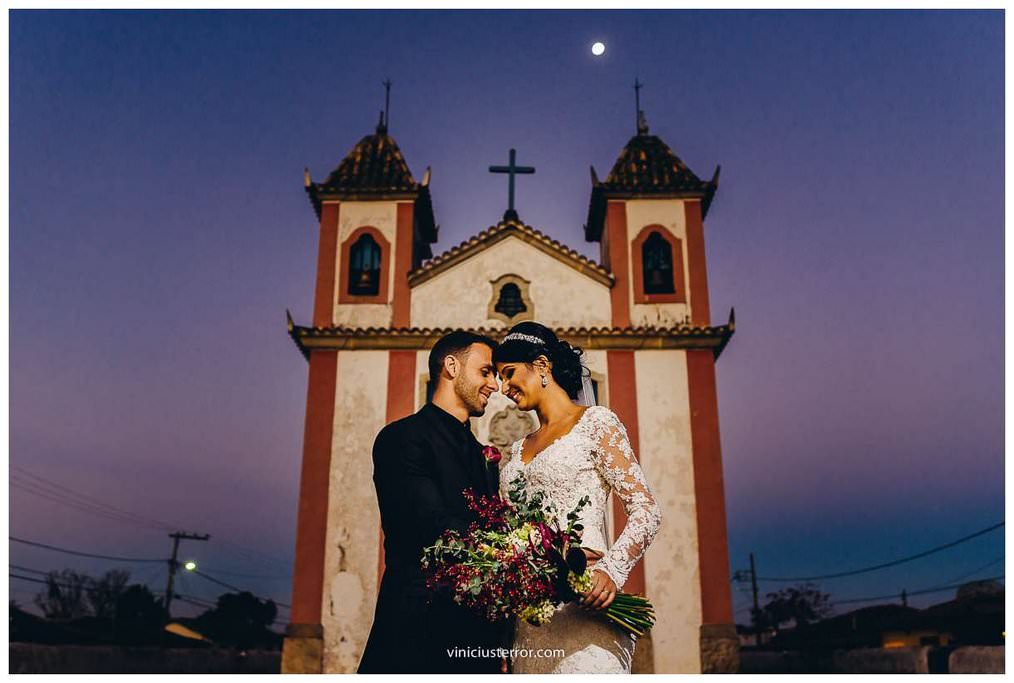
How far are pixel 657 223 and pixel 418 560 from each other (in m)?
11.0

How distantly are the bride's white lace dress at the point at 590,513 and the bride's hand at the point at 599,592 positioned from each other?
108mm

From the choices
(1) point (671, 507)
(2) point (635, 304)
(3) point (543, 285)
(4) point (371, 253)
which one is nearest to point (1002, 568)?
(1) point (671, 507)

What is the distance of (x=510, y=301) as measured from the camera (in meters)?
13.1

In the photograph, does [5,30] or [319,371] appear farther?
[319,371]

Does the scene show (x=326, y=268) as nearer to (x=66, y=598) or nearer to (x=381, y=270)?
(x=381, y=270)

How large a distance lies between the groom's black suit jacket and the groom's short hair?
0.43 meters

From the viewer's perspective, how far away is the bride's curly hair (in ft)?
12.0

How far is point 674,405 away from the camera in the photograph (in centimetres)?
1185

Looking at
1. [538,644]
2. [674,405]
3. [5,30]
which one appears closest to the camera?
[538,644]

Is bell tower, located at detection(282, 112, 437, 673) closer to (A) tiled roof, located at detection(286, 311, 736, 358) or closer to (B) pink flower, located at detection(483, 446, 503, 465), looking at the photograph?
(A) tiled roof, located at detection(286, 311, 736, 358)

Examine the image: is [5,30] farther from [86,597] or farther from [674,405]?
[86,597]

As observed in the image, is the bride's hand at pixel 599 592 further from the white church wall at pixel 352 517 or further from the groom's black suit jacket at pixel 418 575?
the white church wall at pixel 352 517

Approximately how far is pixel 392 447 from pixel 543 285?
9.89 m

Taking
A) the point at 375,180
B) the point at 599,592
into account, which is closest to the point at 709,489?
the point at 375,180
